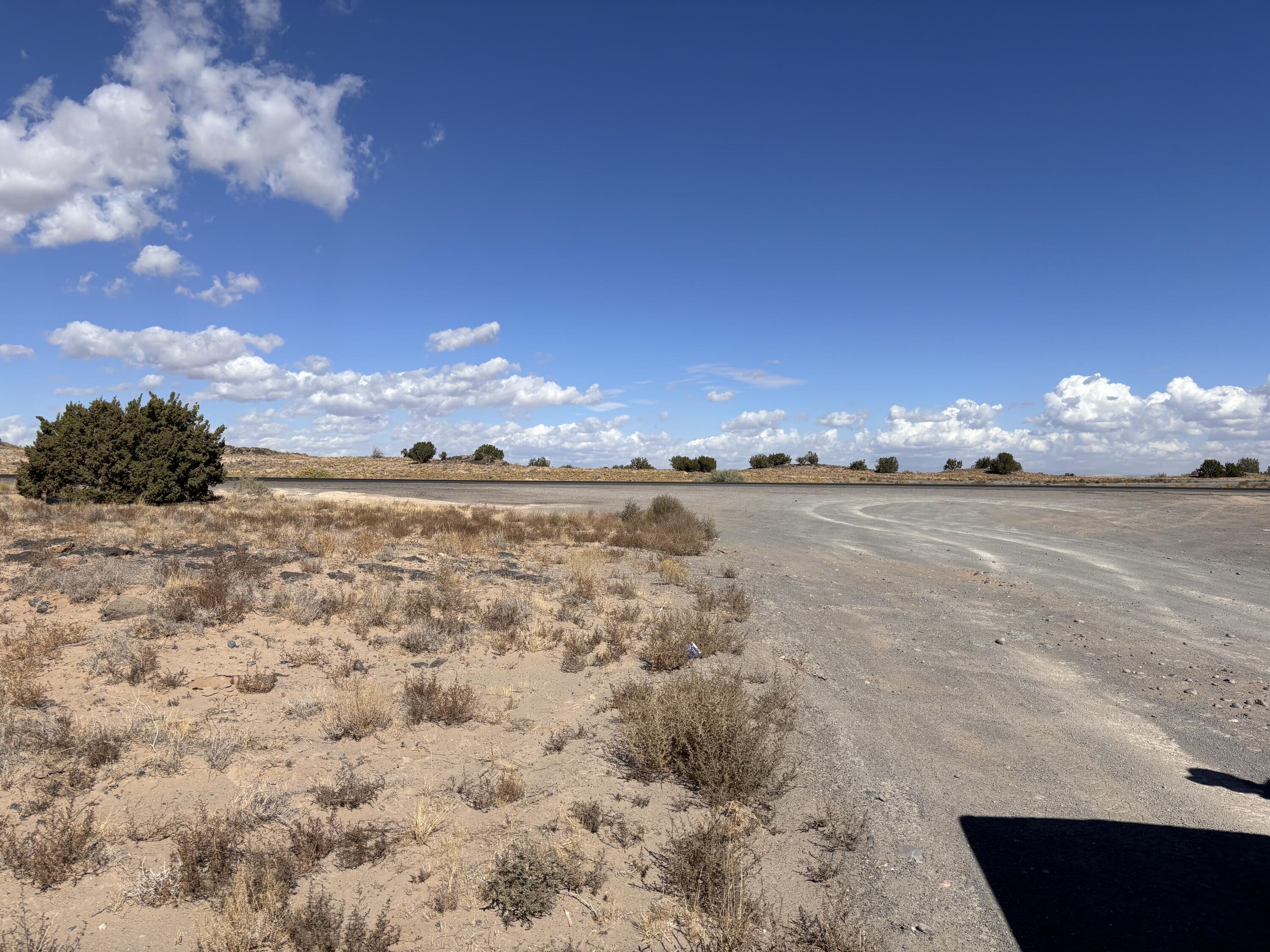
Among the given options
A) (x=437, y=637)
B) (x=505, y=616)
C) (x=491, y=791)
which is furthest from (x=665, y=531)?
(x=491, y=791)

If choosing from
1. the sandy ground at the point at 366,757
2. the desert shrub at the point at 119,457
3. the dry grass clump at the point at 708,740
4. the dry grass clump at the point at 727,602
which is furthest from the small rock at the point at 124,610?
the desert shrub at the point at 119,457

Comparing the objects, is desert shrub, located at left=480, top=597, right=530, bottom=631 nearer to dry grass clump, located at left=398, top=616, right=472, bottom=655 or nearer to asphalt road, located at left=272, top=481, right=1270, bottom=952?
dry grass clump, located at left=398, top=616, right=472, bottom=655

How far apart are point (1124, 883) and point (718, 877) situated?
2.55 m

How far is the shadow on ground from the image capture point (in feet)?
12.1

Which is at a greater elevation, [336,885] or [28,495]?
[28,495]

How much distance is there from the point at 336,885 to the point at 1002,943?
3843 millimetres

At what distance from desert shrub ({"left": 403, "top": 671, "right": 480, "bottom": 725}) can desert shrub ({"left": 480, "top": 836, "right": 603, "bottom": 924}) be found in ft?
7.57

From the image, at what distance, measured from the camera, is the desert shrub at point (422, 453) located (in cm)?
7006

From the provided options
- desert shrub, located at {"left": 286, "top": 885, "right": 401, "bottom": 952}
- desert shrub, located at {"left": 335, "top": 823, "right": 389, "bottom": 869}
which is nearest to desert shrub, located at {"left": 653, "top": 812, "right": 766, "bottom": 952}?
desert shrub, located at {"left": 286, "top": 885, "right": 401, "bottom": 952}

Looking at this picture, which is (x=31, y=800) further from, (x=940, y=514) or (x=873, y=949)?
(x=940, y=514)

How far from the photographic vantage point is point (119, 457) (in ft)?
76.5

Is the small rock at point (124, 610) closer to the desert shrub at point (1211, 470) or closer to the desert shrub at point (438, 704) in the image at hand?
the desert shrub at point (438, 704)

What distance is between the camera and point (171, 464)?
24484 mm

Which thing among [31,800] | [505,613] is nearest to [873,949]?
[31,800]
